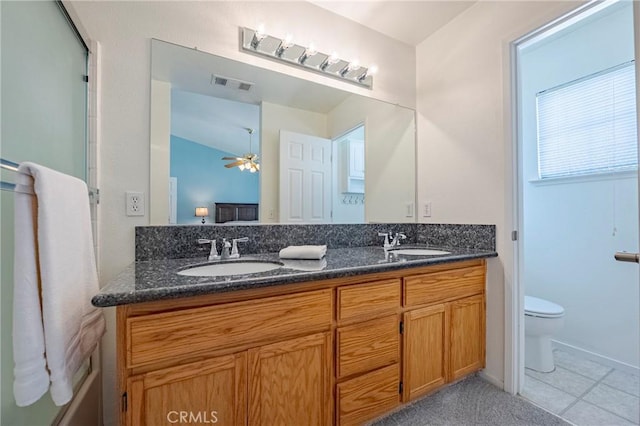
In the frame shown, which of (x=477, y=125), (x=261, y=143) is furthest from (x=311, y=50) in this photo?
(x=477, y=125)

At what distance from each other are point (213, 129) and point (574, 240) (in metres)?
2.64

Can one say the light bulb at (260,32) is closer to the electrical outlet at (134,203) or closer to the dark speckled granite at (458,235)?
the electrical outlet at (134,203)

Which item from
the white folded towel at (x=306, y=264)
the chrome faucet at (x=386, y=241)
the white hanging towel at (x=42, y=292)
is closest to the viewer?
the white hanging towel at (x=42, y=292)

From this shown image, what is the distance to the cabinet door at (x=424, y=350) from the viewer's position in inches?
51.0

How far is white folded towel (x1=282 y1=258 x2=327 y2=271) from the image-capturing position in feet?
3.57

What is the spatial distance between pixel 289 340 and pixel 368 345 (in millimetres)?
394

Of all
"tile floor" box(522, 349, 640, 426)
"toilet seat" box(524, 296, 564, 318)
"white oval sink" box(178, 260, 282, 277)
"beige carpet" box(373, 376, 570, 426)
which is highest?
"white oval sink" box(178, 260, 282, 277)

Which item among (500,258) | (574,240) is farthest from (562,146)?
(500,258)

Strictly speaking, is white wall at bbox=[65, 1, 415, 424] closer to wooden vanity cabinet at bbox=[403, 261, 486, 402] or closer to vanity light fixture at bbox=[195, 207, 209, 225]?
vanity light fixture at bbox=[195, 207, 209, 225]

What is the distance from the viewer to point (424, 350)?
1.36 metres

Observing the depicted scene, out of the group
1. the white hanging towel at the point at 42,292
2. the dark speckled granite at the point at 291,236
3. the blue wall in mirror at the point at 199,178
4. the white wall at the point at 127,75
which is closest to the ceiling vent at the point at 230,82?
the white wall at the point at 127,75

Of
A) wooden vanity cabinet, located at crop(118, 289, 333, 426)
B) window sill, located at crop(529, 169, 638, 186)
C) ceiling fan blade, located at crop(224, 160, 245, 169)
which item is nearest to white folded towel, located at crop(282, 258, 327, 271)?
wooden vanity cabinet, located at crop(118, 289, 333, 426)

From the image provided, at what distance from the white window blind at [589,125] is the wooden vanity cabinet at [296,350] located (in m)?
1.38

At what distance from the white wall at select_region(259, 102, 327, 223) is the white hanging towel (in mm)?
908
